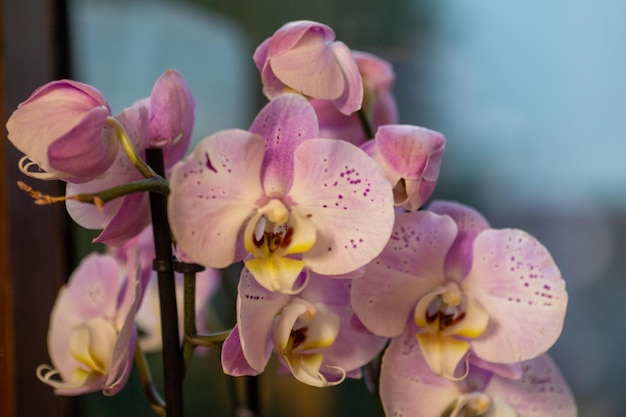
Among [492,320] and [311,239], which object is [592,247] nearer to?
[492,320]

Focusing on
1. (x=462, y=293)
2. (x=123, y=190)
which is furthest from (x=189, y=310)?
(x=462, y=293)

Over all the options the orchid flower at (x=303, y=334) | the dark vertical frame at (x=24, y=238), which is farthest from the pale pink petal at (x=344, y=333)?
the dark vertical frame at (x=24, y=238)

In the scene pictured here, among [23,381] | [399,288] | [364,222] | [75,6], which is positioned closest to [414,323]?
[399,288]

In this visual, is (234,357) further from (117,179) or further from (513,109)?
(513,109)

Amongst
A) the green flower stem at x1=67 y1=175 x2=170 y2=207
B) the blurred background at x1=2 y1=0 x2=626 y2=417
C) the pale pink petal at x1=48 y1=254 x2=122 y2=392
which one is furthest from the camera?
the blurred background at x1=2 y1=0 x2=626 y2=417

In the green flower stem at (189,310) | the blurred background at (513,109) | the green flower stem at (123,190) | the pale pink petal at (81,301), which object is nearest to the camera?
the green flower stem at (123,190)

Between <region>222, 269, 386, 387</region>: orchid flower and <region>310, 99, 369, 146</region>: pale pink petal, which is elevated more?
<region>310, 99, 369, 146</region>: pale pink petal

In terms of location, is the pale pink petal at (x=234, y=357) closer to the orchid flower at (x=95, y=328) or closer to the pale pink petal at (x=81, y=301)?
the orchid flower at (x=95, y=328)

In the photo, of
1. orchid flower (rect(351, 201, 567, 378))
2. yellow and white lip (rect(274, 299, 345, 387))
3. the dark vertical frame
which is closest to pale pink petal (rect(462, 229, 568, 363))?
orchid flower (rect(351, 201, 567, 378))

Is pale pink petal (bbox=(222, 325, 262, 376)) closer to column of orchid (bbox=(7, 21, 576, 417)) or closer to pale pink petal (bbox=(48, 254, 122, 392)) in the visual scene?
column of orchid (bbox=(7, 21, 576, 417))
